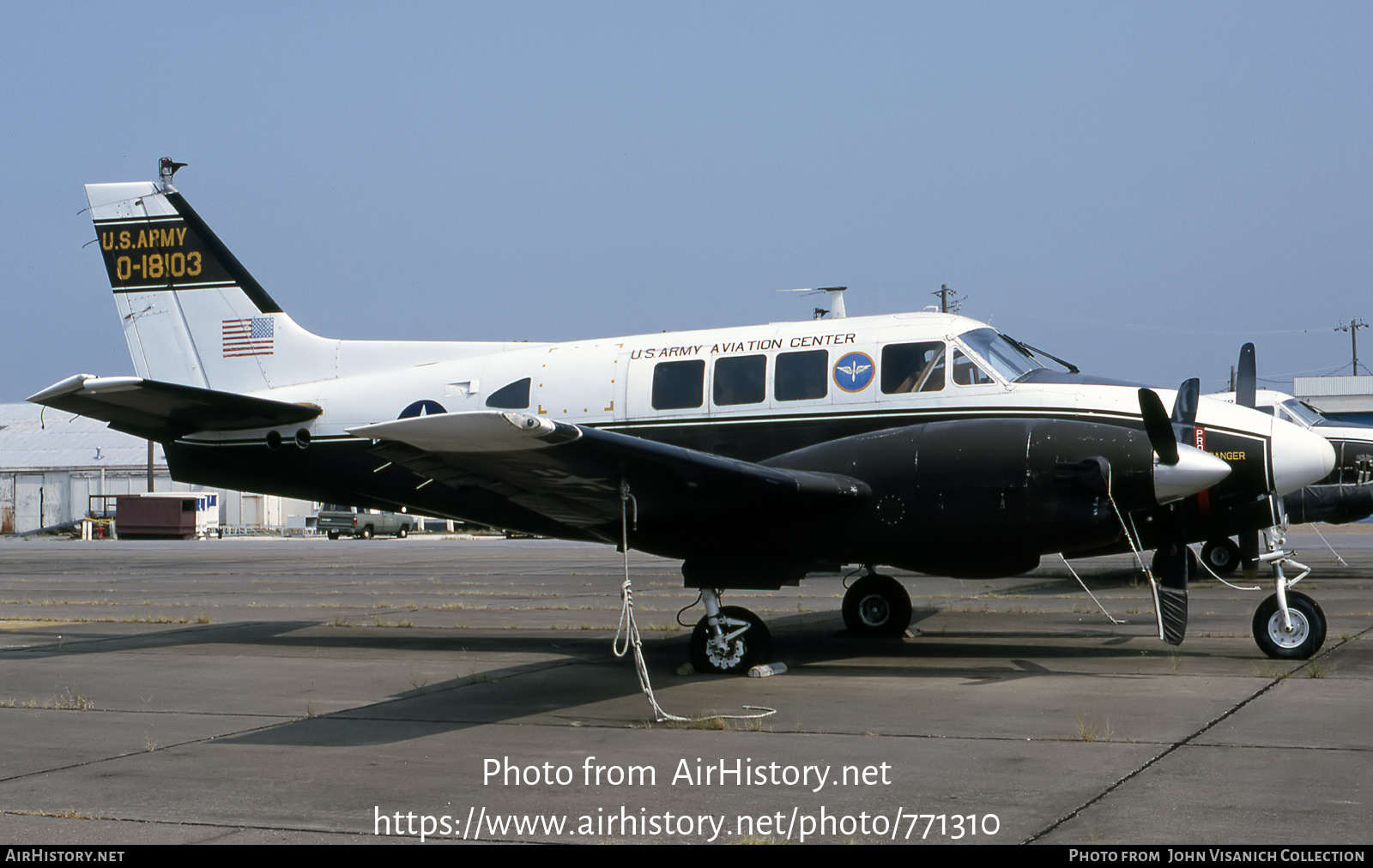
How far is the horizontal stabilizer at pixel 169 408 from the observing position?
11.5m

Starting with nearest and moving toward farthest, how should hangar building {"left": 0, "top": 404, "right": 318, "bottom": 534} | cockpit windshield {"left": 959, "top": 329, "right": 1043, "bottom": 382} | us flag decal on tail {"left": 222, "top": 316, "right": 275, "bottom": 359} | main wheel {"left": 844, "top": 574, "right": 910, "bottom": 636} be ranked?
cockpit windshield {"left": 959, "top": 329, "right": 1043, "bottom": 382} < main wheel {"left": 844, "top": 574, "right": 910, "bottom": 636} < us flag decal on tail {"left": 222, "top": 316, "right": 275, "bottom": 359} < hangar building {"left": 0, "top": 404, "right": 318, "bottom": 534}

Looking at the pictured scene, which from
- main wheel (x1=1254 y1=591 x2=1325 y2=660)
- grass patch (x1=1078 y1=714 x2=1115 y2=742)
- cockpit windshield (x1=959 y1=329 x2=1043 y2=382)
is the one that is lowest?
grass patch (x1=1078 y1=714 x2=1115 y2=742)

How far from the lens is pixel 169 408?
509 inches

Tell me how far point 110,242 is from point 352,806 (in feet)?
37.0

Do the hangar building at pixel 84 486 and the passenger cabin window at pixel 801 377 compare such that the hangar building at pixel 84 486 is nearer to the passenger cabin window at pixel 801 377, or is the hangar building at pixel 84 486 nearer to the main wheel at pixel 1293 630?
the passenger cabin window at pixel 801 377

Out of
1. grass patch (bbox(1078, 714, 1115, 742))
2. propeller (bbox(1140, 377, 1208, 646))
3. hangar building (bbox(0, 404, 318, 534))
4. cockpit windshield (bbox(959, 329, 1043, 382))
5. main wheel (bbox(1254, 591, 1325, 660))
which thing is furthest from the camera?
hangar building (bbox(0, 404, 318, 534))

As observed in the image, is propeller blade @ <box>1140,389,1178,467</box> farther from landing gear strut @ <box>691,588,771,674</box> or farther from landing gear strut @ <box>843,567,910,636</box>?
landing gear strut @ <box>843,567,910,636</box>

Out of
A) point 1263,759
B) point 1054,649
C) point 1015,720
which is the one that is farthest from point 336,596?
point 1263,759

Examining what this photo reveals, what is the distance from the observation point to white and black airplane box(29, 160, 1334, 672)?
983 cm

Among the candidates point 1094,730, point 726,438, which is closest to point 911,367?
point 726,438

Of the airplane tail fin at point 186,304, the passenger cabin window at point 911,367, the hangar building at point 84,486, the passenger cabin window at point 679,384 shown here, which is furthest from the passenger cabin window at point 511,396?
the hangar building at point 84,486

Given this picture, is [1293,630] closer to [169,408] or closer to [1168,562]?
[1168,562]

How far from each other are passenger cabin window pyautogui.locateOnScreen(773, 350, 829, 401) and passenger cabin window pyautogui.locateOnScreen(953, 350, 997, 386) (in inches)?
48.9

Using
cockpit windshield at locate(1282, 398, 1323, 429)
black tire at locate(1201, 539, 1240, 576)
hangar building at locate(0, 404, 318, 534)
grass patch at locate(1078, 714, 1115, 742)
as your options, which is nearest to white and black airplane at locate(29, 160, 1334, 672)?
grass patch at locate(1078, 714, 1115, 742)
